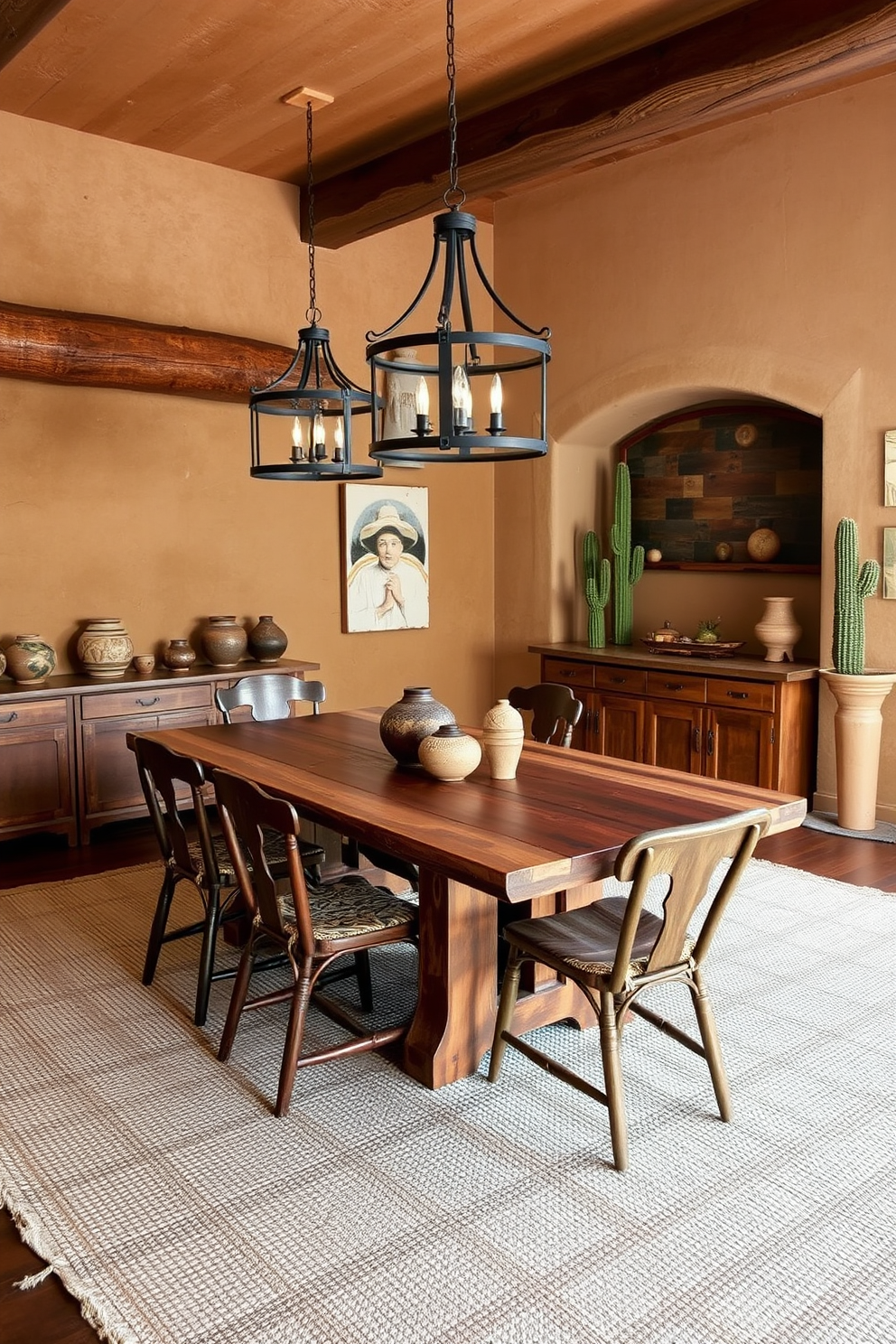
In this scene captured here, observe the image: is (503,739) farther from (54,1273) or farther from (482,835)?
(54,1273)

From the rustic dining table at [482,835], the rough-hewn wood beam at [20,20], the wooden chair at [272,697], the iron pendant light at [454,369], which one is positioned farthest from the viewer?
the wooden chair at [272,697]

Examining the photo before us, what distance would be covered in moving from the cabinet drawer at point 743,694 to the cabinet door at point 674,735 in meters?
0.14

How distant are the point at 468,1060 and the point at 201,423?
4.18 m

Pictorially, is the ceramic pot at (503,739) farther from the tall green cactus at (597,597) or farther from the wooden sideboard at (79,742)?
the tall green cactus at (597,597)

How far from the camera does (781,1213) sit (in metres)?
2.33

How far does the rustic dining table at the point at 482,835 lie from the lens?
249 cm

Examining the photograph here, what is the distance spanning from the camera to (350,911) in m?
2.96

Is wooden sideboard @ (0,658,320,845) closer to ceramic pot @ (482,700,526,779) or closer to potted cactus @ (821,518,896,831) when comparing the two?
ceramic pot @ (482,700,526,779)

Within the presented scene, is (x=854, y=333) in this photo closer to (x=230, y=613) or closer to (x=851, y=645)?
(x=851, y=645)

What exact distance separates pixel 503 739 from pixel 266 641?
122 inches

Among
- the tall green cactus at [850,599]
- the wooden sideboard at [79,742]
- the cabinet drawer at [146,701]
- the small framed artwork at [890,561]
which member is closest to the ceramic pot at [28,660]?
the wooden sideboard at [79,742]

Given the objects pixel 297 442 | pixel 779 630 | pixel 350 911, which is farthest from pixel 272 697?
pixel 779 630

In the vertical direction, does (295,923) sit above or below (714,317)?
below

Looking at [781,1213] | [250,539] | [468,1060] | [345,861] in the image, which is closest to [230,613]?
[250,539]
